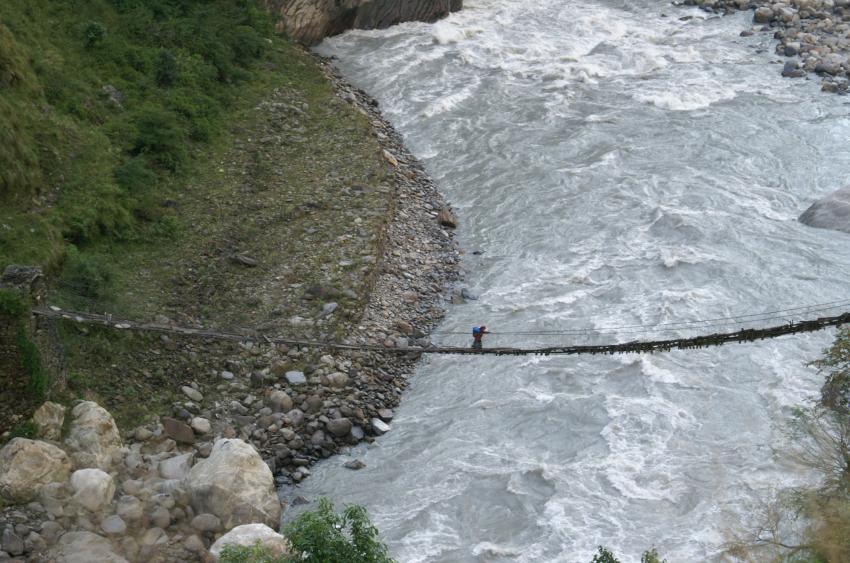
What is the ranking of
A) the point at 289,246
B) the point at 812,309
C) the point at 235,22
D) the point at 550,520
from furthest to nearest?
1. the point at 235,22
2. the point at 289,246
3. the point at 812,309
4. the point at 550,520

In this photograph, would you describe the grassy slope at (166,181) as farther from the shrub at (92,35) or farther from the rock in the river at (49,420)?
the rock in the river at (49,420)

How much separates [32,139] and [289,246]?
436cm

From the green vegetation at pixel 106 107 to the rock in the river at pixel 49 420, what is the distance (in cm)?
261

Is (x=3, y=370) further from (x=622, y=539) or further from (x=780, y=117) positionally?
(x=780, y=117)

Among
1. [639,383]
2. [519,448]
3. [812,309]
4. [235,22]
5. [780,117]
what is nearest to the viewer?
[519,448]

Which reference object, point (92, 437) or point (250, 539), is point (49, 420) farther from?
point (250, 539)

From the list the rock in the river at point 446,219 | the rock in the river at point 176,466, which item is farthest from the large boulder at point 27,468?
the rock in the river at point 446,219

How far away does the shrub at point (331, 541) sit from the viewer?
26.1 feet

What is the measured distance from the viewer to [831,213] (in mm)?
16516

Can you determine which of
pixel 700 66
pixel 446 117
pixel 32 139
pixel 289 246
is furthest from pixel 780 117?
pixel 32 139

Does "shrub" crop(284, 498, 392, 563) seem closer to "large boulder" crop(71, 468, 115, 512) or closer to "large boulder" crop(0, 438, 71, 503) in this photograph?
"large boulder" crop(71, 468, 115, 512)

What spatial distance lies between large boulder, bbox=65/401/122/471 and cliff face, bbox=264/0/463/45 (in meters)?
15.5

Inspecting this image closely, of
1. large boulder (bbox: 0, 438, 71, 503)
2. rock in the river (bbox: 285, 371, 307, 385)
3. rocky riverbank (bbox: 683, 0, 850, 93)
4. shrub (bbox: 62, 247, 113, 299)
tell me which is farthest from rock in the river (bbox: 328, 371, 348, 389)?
rocky riverbank (bbox: 683, 0, 850, 93)

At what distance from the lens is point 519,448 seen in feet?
39.8
